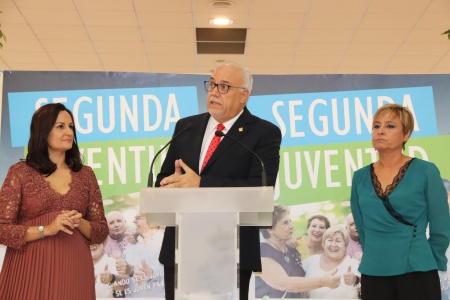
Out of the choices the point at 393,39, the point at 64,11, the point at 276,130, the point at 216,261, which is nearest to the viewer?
the point at 216,261

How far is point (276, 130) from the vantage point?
2.70 m

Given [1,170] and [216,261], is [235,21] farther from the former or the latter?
[216,261]

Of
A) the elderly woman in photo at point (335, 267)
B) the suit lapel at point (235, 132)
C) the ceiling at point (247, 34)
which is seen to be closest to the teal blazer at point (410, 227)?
the suit lapel at point (235, 132)

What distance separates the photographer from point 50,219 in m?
2.92

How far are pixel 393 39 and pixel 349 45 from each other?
53 cm

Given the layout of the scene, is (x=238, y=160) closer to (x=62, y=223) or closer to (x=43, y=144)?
(x=62, y=223)

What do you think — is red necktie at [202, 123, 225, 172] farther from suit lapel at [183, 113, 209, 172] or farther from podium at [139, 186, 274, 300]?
podium at [139, 186, 274, 300]

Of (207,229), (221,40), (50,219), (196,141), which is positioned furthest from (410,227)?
(221,40)

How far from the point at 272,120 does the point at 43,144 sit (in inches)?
68.0

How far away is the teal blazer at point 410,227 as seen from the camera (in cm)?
282

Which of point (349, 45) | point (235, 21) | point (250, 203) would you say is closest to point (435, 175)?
point (250, 203)

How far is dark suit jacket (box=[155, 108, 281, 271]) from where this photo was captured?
2436mm

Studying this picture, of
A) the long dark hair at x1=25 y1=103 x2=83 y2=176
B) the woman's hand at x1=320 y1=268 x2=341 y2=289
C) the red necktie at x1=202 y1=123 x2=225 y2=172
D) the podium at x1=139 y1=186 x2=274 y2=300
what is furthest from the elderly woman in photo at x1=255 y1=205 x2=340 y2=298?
the podium at x1=139 y1=186 x2=274 y2=300

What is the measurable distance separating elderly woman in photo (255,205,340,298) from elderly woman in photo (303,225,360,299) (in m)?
0.03
